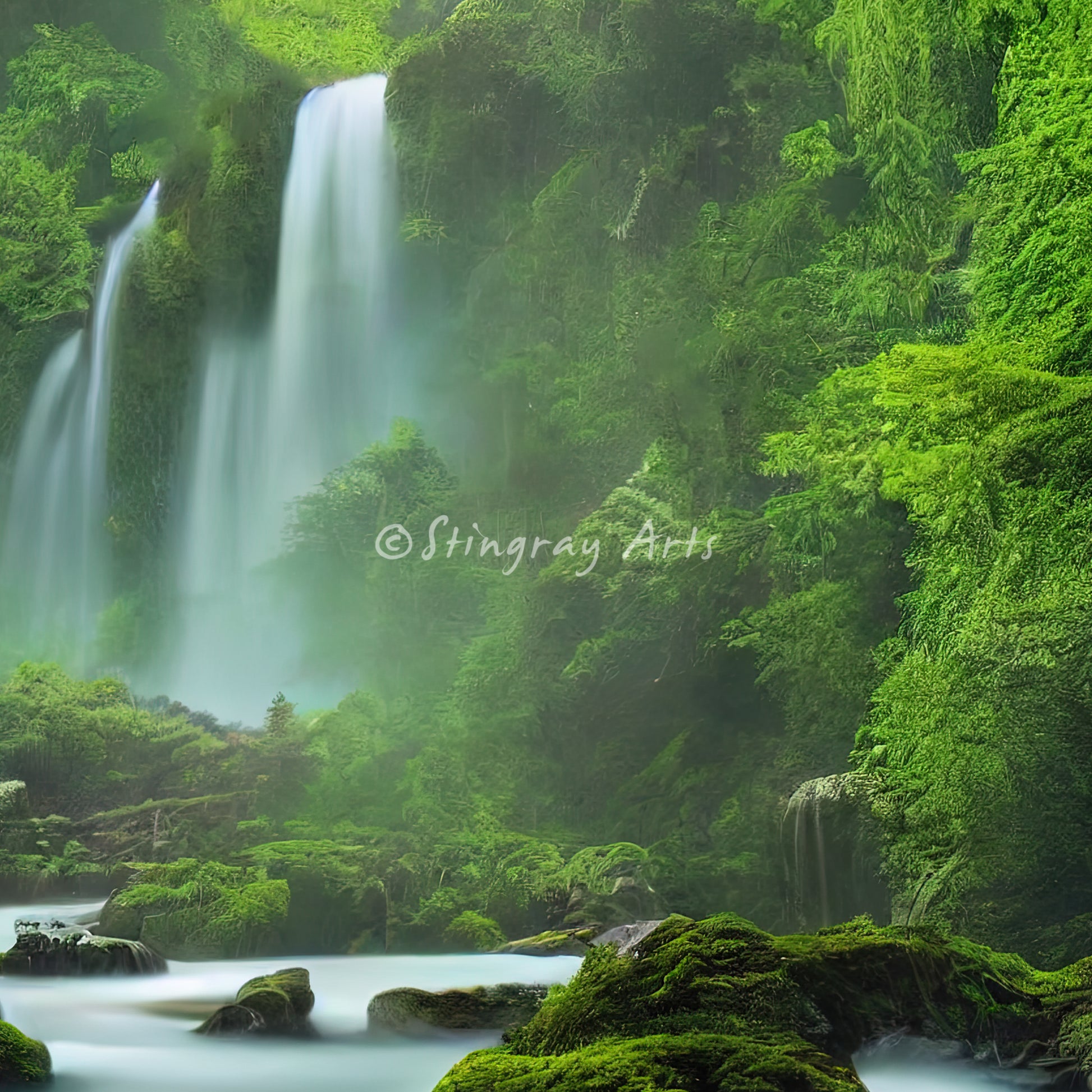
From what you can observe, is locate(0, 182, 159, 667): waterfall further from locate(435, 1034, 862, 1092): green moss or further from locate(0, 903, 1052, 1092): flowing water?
locate(435, 1034, 862, 1092): green moss

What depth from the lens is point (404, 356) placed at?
299 inches

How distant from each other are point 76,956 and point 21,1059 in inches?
37.8

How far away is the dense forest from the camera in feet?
16.3

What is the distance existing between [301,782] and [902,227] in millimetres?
4474

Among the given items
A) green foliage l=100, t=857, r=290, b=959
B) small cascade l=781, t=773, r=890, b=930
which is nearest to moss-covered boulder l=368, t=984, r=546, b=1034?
green foliage l=100, t=857, r=290, b=959

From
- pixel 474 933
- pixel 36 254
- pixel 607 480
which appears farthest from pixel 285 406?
pixel 474 933

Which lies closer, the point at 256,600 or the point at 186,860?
the point at 186,860

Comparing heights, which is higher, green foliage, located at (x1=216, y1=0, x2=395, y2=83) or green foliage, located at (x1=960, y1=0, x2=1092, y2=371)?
green foliage, located at (x1=216, y1=0, x2=395, y2=83)


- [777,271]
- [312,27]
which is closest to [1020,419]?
[777,271]

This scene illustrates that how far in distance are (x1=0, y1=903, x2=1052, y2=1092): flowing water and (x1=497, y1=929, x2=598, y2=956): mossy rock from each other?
63mm

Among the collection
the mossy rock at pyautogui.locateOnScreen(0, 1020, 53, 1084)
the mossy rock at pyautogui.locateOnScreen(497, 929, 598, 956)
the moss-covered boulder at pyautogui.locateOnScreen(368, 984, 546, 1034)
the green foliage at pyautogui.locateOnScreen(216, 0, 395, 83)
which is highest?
the green foliage at pyautogui.locateOnScreen(216, 0, 395, 83)

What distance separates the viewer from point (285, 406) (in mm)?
7574

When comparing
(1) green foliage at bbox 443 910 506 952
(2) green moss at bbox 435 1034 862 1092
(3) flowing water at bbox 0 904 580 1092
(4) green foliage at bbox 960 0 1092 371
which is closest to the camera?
(2) green moss at bbox 435 1034 862 1092

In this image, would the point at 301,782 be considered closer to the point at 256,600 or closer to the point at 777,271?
the point at 256,600
